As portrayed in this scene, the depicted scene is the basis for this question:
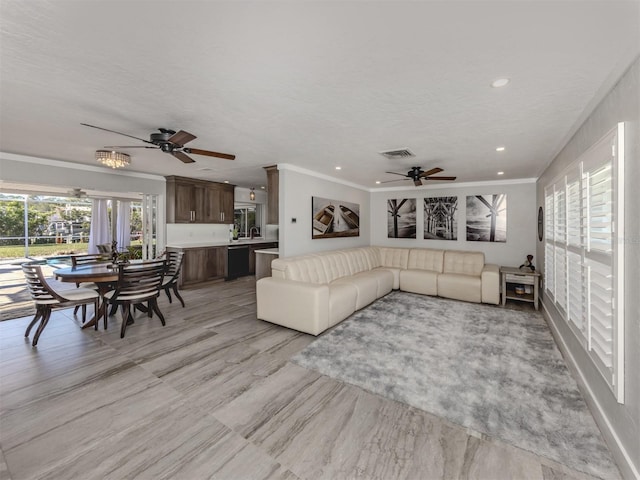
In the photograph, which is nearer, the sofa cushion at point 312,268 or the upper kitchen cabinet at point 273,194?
the sofa cushion at point 312,268

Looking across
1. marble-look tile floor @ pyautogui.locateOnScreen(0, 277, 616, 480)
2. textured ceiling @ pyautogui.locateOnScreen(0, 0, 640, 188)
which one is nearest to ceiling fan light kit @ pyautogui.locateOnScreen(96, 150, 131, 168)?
textured ceiling @ pyautogui.locateOnScreen(0, 0, 640, 188)

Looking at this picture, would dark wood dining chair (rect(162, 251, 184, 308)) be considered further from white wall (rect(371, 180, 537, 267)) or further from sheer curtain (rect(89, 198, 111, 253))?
sheer curtain (rect(89, 198, 111, 253))

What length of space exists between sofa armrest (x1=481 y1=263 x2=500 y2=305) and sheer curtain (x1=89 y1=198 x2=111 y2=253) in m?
10.8

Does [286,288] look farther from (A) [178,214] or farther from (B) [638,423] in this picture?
(A) [178,214]

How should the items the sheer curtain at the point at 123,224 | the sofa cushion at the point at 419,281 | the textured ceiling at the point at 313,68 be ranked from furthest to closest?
the sheer curtain at the point at 123,224 < the sofa cushion at the point at 419,281 < the textured ceiling at the point at 313,68

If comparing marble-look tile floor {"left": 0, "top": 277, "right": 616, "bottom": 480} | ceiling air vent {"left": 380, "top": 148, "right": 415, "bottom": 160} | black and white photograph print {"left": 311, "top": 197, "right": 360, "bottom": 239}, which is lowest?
marble-look tile floor {"left": 0, "top": 277, "right": 616, "bottom": 480}

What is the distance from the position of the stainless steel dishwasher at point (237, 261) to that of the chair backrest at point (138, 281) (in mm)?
3061

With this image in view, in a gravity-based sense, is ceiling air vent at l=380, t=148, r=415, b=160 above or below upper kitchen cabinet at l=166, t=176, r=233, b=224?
above

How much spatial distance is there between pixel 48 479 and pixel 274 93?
2836 millimetres

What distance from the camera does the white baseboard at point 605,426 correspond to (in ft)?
4.79

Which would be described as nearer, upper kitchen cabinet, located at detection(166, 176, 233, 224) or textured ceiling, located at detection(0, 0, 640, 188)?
textured ceiling, located at detection(0, 0, 640, 188)

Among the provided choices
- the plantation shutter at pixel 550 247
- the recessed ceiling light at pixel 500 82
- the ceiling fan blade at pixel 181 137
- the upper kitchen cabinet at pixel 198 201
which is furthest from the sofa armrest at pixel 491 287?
the upper kitchen cabinet at pixel 198 201

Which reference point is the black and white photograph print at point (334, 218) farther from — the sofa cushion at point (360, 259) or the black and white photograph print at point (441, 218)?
the black and white photograph print at point (441, 218)

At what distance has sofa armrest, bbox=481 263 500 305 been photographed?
475 centimetres
